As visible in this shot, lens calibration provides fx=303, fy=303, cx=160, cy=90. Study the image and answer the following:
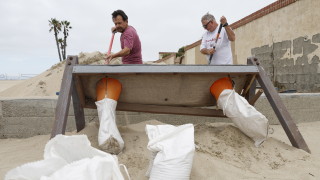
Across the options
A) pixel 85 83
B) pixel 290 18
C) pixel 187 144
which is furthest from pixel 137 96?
pixel 290 18

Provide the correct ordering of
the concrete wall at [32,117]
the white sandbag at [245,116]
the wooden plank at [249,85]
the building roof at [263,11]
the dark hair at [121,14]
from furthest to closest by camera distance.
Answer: the building roof at [263,11]
the concrete wall at [32,117]
the dark hair at [121,14]
the wooden plank at [249,85]
the white sandbag at [245,116]

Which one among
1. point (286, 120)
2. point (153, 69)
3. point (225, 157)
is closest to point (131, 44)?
point (153, 69)

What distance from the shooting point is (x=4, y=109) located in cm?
344

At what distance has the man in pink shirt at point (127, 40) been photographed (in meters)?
2.94

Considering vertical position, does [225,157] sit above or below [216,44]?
below

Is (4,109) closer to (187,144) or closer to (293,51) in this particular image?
(187,144)

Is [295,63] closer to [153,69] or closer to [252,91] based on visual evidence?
[252,91]

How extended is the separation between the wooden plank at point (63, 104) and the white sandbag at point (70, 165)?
0.70 metres

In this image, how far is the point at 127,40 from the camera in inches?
116

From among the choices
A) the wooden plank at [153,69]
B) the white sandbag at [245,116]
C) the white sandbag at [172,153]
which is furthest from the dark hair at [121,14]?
the white sandbag at [172,153]

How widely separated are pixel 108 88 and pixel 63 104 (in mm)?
417

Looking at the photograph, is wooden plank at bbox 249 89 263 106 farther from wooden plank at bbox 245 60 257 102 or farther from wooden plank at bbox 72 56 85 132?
wooden plank at bbox 72 56 85 132

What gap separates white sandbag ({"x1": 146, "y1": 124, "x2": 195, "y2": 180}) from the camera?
160 cm

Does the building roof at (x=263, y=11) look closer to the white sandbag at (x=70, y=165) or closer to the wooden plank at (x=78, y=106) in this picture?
the wooden plank at (x=78, y=106)
